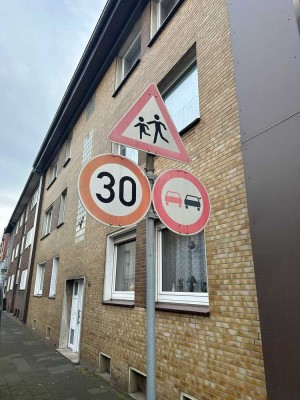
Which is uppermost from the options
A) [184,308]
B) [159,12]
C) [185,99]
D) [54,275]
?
[159,12]

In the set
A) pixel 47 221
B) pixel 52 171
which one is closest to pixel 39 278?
pixel 47 221

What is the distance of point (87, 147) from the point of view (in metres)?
10.1

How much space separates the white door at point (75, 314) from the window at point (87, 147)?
3.94 metres

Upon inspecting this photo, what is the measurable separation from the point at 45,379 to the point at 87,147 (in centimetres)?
677

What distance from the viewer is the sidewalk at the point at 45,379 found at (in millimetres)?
5273

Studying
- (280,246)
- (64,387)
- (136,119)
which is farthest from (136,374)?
(136,119)

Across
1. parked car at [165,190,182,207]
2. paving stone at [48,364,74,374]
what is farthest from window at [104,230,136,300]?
parked car at [165,190,182,207]

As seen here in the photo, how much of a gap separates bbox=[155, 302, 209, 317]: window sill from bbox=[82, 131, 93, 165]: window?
20.3 feet

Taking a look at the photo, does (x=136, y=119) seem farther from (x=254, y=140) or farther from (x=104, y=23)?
(x=104, y=23)

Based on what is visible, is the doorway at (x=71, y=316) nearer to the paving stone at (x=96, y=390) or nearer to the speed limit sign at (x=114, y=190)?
the paving stone at (x=96, y=390)

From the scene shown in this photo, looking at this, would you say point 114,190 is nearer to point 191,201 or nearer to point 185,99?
point 191,201

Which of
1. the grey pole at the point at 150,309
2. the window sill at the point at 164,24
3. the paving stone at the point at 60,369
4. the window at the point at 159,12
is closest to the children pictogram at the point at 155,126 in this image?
the grey pole at the point at 150,309

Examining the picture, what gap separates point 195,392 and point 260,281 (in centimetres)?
179

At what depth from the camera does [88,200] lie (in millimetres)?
1808
